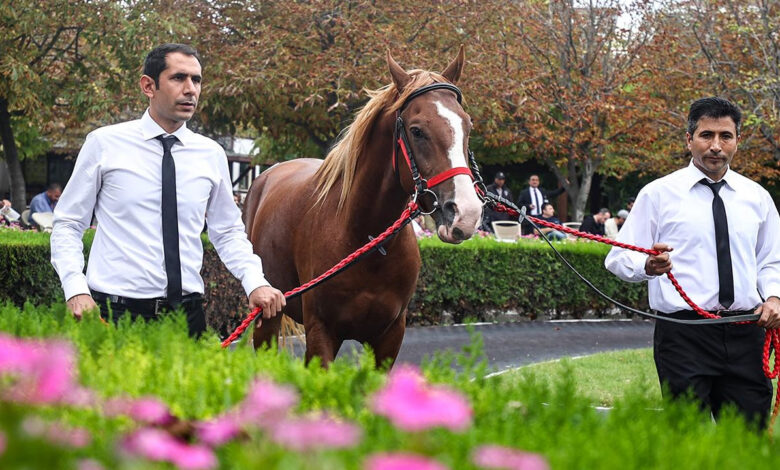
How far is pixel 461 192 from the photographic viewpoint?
4.36m

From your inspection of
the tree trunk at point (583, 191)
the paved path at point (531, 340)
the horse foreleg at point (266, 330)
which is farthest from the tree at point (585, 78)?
the horse foreleg at point (266, 330)

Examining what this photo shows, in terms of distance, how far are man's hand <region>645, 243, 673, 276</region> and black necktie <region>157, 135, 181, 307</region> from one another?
2.33 meters

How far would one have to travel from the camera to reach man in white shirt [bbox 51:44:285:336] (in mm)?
4320

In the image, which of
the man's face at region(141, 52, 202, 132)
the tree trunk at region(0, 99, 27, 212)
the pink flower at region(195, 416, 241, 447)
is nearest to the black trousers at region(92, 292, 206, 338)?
the man's face at region(141, 52, 202, 132)

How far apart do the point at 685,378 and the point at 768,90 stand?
713 inches

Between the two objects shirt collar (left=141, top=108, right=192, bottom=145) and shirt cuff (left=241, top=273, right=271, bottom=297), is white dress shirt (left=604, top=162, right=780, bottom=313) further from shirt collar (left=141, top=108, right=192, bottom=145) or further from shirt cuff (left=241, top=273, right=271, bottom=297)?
shirt collar (left=141, top=108, right=192, bottom=145)

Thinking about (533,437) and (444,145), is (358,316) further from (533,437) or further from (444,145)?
(533,437)

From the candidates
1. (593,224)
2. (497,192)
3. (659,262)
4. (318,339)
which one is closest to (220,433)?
(659,262)

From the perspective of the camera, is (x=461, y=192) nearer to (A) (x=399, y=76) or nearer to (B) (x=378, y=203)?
(B) (x=378, y=203)

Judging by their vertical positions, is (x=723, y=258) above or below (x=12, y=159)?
above

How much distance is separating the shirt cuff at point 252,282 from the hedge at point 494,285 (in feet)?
23.9

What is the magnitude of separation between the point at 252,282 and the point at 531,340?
8753 mm

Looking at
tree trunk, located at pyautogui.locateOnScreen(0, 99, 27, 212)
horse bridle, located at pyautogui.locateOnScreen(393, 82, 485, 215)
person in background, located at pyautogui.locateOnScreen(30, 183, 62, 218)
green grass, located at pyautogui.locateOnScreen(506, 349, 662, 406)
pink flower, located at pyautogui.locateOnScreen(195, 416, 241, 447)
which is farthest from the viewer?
tree trunk, located at pyautogui.locateOnScreen(0, 99, 27, 212)

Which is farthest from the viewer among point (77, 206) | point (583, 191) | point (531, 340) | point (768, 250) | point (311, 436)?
point (583, 191)
